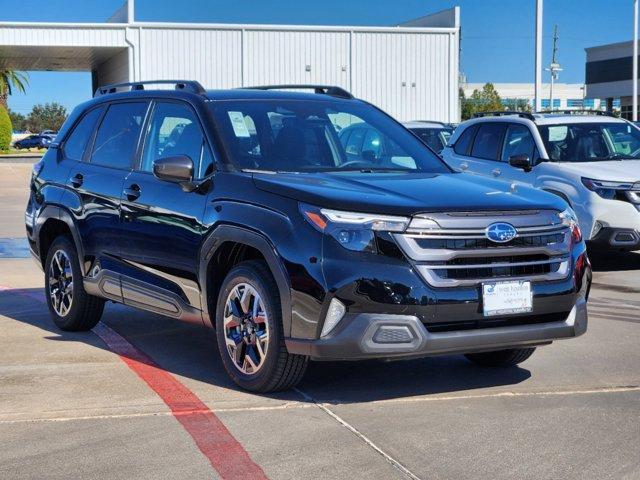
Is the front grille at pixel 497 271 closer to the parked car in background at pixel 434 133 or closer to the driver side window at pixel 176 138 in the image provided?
the driver side window at pixel 176 138

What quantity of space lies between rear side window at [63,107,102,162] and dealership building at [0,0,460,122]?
31765 mm

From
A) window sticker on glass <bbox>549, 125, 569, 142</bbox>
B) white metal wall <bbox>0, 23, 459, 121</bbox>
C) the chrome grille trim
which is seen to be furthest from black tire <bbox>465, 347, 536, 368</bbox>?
white metal wall <bbox>0, 23, 459, 121</bbox>

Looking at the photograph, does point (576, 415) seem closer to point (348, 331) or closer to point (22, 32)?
point (348, 331)

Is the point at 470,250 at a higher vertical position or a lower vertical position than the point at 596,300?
higher

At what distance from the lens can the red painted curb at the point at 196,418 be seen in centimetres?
480

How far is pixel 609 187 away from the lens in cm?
1163

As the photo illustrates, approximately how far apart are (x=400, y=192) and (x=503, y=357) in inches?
63.4

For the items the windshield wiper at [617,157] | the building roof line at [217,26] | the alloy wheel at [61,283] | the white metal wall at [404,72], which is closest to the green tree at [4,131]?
the building roof line at [217,26]

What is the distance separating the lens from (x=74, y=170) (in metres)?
8.08

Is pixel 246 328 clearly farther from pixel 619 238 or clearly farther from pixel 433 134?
pixel 433 134

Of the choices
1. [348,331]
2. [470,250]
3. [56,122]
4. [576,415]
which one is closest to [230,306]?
[348,331]

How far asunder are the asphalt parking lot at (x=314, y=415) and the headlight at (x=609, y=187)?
3748 mm

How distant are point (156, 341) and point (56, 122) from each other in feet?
458

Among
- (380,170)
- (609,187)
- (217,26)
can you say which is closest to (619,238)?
(609,187)
